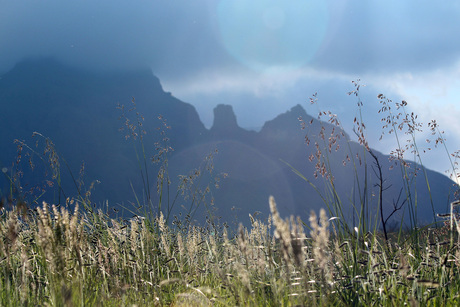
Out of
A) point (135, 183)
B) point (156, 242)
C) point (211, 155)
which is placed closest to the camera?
point (156, 242)

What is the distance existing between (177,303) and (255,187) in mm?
189488

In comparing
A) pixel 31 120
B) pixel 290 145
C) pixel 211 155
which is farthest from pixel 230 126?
pixel 211 155

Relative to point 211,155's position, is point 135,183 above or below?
above

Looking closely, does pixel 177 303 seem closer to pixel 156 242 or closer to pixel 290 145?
pixel 156 242

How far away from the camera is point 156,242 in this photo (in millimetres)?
4285

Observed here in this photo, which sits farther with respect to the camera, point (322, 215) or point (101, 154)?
point (101, 154)

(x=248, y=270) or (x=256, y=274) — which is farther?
(x=256, y=274)

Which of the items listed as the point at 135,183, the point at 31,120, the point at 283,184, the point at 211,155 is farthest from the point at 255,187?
the point at 211,155

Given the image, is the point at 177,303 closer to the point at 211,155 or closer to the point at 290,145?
the point at 211,155

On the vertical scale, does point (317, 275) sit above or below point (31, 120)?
below

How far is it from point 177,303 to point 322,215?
1.68 meters

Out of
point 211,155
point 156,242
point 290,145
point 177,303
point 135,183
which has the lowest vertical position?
point 177,303

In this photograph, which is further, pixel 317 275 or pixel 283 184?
pixel 283 184

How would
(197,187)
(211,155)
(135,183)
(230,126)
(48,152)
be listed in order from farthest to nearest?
(230,126) < (135,183) < (211,155) < (197,187) < (48,152)
